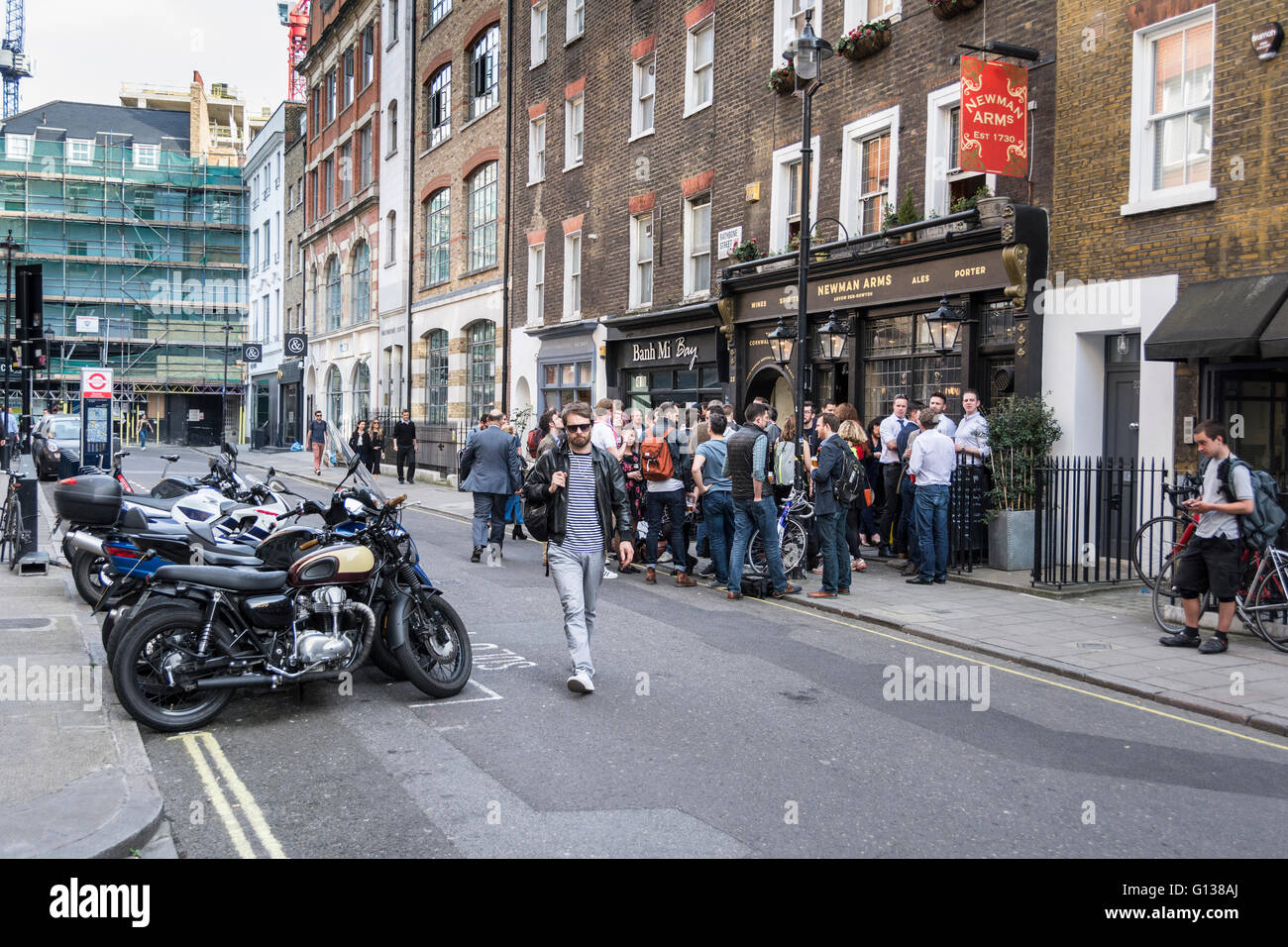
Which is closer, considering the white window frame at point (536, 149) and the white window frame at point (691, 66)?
the white window frame at point (691, 66)

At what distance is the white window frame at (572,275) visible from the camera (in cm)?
2641

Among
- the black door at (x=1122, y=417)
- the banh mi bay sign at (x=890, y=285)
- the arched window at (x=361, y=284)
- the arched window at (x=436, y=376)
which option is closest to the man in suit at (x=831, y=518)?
the black door at (x=1122, y=417)

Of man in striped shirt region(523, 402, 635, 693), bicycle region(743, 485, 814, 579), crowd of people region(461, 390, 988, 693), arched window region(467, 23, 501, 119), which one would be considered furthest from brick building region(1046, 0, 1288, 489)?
arched window region(467, 23, 501, 119)

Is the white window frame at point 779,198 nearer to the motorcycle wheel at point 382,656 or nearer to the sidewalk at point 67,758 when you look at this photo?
the motorcycle wheel at point 382,656

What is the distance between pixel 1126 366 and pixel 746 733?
8954 mm

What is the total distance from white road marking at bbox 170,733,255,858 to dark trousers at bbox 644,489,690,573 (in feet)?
24.3

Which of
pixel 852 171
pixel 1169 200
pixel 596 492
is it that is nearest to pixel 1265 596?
pixel 1169 200

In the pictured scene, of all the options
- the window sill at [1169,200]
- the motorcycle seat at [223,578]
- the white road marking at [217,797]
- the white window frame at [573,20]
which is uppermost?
the white window frame at [573,20]

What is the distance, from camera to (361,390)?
4325 centimetres

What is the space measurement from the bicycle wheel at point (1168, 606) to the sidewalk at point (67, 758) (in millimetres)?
8213

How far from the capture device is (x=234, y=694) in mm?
7422

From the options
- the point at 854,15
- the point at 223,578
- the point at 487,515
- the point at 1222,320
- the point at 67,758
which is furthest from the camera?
the point at 854,15

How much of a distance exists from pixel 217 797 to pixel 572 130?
23.3 metres

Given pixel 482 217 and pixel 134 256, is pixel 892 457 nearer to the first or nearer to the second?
pixel 482 217
